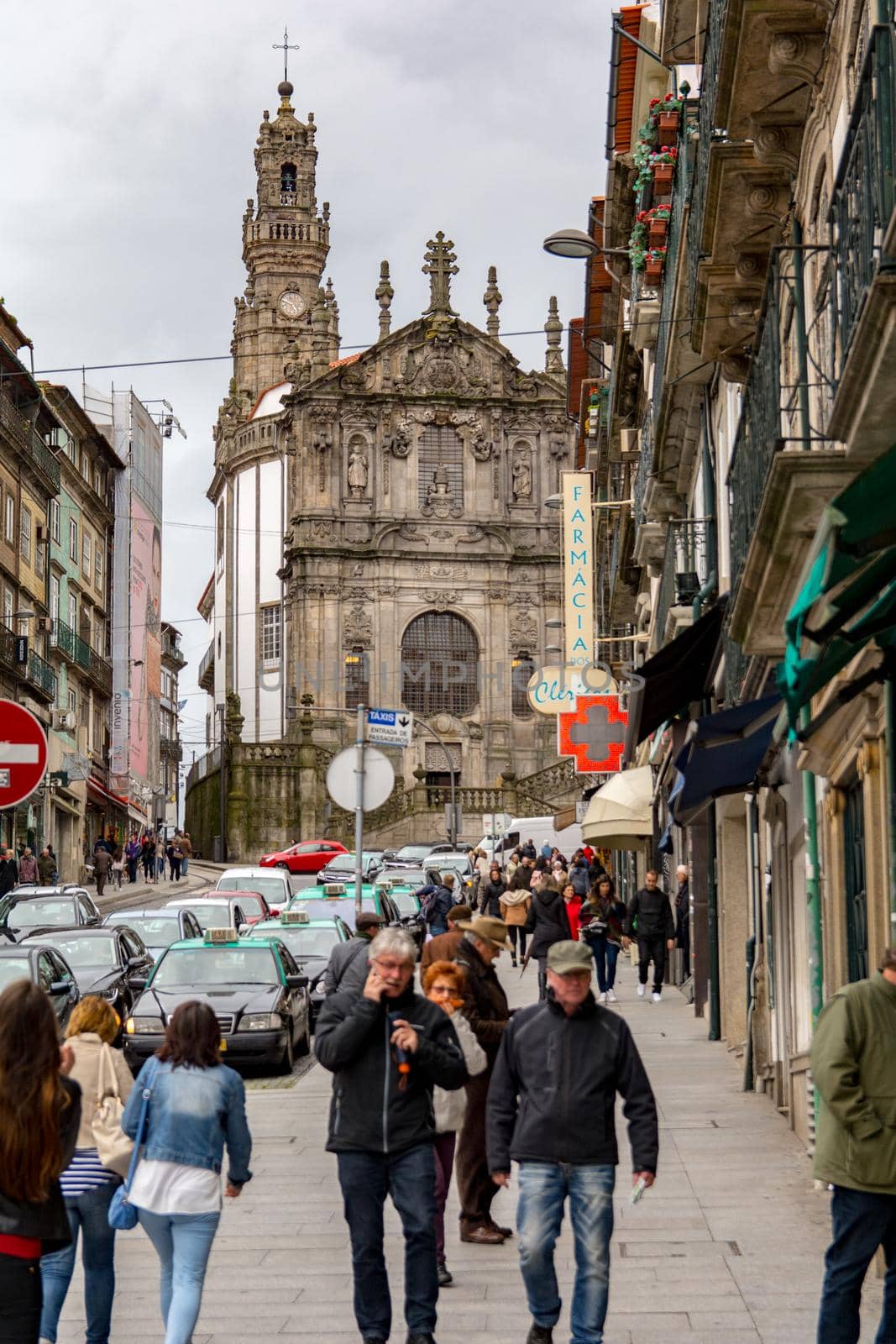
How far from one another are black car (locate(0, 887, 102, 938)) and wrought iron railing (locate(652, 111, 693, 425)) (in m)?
11.6

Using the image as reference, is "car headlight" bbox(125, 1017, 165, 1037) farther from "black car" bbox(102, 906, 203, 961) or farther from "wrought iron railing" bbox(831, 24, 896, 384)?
"wrought iron railing" bbox(831, 24, 896, 384)

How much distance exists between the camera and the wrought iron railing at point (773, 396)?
9492mm

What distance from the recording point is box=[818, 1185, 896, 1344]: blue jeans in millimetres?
7656

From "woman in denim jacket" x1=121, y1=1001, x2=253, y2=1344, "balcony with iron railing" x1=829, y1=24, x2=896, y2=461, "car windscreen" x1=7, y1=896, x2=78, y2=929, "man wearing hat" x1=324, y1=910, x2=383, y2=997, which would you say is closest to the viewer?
"balcony with iron railing" x1=829, y1=24, x2=896, y2=461

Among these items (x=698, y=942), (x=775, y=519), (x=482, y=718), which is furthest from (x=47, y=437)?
(x=775, y=519)

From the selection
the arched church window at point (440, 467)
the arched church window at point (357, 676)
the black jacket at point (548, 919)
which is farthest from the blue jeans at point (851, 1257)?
the arched church window at point (440, 467)

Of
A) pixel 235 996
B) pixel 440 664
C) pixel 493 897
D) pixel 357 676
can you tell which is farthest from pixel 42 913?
pixel 440 664

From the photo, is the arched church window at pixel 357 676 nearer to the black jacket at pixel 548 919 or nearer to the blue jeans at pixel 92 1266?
the black jacket at pixel 548 919

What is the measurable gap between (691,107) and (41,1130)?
55.7ft

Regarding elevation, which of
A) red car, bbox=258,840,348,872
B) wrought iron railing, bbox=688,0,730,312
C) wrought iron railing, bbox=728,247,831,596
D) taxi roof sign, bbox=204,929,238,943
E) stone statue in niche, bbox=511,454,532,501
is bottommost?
taxi roof sign, bbox=204,929,238,943

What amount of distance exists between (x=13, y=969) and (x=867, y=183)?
13.6 meters

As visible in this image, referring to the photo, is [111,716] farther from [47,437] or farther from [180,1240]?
[180,1240]

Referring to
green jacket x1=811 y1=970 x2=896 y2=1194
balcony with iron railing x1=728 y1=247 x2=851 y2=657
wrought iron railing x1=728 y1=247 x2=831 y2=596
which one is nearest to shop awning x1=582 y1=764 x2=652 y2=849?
wrought iron railing x1=728 y1=247 x2=831 y2=596

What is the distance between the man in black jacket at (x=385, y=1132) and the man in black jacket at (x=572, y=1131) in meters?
0.37
